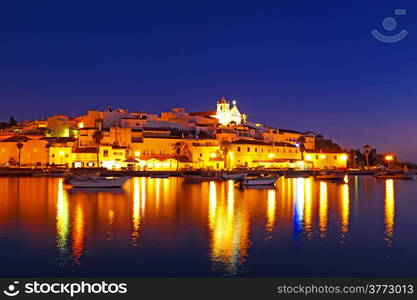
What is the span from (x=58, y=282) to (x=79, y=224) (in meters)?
7.89

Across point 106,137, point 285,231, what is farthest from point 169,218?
point 106,137

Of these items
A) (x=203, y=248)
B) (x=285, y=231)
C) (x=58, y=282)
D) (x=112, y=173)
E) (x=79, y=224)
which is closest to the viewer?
(x=58, y=282)

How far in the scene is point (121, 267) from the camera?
10.9 metres

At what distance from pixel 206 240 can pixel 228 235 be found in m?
1.10

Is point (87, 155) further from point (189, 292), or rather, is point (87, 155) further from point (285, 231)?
point (189, 292)

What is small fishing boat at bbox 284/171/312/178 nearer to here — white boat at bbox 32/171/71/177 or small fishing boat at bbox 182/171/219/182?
small fishing boat at bbox 182/171/219/182

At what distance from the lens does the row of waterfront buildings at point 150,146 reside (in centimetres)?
6306

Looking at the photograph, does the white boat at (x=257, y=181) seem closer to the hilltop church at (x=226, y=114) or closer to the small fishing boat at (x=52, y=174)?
the small fishing boat at (x=52, y=174)

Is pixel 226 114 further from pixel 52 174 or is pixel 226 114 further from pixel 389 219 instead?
pixel 389 219

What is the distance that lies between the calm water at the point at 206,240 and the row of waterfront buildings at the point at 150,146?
1560 inches

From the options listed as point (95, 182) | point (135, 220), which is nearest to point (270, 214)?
point (135, 220)

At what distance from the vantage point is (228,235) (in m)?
14.9

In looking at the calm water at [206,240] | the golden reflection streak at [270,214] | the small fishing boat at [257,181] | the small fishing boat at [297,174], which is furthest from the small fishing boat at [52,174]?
the golden reflection streak at [270,214]

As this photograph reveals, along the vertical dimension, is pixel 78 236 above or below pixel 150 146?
below
